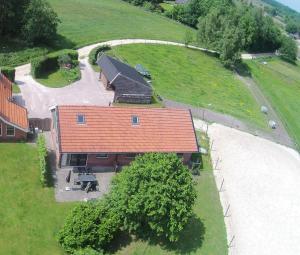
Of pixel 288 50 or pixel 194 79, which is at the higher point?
pixel 194 79

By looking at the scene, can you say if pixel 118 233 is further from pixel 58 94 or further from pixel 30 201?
pixel 58 94

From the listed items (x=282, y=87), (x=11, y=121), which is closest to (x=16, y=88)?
(x=11, y=121)

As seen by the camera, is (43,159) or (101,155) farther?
(101,155)

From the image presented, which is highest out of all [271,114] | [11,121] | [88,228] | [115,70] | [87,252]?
[88,228]

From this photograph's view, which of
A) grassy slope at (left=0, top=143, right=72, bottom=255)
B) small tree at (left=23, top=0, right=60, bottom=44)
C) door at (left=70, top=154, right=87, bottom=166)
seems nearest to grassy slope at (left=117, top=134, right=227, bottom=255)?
grassy slope at (left=0, top=143, right=72, bottom=255)

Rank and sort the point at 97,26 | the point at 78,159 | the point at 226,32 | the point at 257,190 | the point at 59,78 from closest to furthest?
the point at 78,159 < the point at 257,190 < the point at 59,78 < the point at 226,32 < the point at 97,26

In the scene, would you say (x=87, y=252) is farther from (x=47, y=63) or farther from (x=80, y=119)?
(x=47, y=63)

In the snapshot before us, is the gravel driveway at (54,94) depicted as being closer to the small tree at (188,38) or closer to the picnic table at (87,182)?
the picnic table at (87,182)
